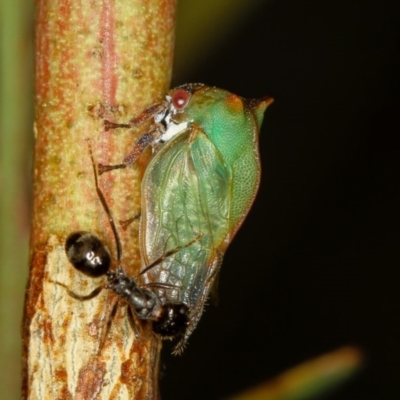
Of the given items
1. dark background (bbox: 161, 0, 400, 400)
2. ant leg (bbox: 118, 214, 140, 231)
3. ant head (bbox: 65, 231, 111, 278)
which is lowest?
ant head (bbox: 65, 231, 111, 278)

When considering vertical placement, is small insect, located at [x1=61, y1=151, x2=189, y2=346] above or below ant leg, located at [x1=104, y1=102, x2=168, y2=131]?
below

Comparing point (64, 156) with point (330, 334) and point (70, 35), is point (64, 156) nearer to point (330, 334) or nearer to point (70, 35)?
point (70, 35)

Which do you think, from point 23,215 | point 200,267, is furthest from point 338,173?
point 23,215

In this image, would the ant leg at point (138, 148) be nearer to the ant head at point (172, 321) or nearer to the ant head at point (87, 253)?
the ant head at point (87, 253)

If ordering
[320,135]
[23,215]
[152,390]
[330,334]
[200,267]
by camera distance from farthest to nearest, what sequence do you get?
[320,135] → [330,334] → [200,267] → [23,215] → [152,390]

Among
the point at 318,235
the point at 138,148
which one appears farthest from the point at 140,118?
the point at 318,235

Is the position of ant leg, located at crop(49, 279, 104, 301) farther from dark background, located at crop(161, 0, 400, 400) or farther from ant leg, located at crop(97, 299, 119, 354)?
dark background, located at crop(161, 0, 400, 400)

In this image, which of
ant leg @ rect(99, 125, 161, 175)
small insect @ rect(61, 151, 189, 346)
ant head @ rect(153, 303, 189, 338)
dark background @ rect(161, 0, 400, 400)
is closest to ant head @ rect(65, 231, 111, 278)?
small insect @ rect(61, 151, 189, 346)

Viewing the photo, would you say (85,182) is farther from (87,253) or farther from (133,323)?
(133,323)
